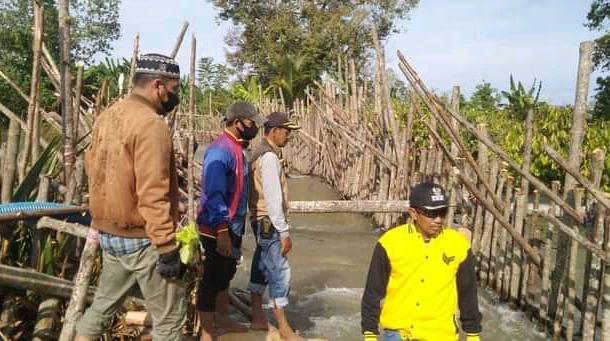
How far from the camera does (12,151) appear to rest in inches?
146

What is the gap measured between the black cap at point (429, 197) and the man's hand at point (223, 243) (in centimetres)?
147

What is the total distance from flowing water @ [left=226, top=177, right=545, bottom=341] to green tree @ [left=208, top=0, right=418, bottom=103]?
15.8 meters

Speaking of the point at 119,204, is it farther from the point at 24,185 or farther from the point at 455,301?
the point at 455,301

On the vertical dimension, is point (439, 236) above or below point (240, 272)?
above

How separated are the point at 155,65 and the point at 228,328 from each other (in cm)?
208

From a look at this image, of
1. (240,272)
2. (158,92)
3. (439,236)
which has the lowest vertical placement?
(240,272)

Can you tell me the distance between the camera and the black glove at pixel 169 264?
109 inches

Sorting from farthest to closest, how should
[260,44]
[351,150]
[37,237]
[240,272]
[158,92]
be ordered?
[260,44] → [351,150] → [240,272] → [37,237] → [158,92]

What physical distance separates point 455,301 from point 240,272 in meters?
4.07

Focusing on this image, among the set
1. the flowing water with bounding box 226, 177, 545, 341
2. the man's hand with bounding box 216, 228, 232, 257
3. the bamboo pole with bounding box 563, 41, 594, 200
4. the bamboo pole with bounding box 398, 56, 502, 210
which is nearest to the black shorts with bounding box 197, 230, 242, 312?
the man's hand with bounding box 216, 228, 232, 257

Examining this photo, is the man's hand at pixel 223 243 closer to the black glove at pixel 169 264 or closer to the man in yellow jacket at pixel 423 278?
the black glove at pixel 169 264

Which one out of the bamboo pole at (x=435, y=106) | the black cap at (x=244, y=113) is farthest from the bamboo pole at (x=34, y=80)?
the bamboo pole at (x=435, y=106)

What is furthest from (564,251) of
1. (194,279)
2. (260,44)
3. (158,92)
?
(260,44)

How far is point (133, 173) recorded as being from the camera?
273cm
